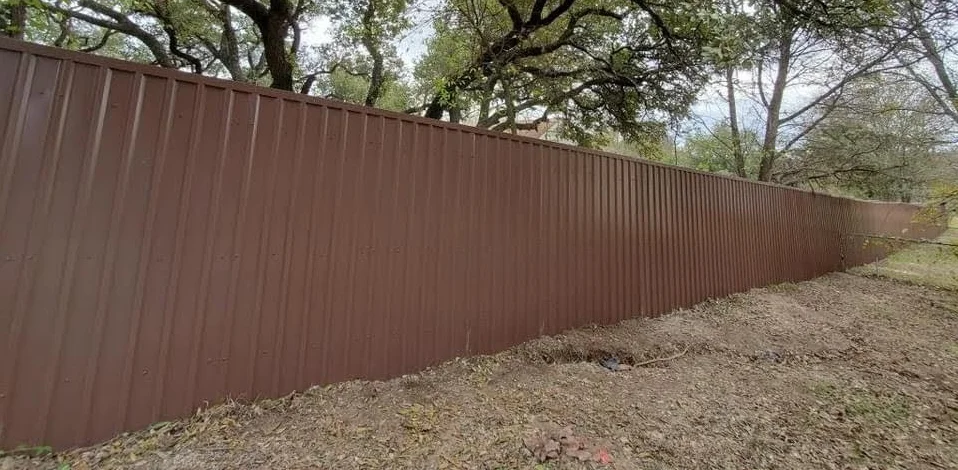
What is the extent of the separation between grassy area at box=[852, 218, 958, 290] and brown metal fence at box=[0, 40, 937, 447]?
855cm

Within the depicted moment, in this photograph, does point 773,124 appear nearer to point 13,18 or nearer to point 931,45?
point 931,45

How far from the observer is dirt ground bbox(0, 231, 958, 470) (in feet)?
6.38

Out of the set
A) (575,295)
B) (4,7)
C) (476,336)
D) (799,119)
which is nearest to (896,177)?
(799,119)

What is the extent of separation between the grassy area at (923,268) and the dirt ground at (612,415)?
5724mm

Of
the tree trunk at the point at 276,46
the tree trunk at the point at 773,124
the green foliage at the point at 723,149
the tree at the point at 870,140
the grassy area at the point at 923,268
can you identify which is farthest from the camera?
the green foliage at the point at 723,149

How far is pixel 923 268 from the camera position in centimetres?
949

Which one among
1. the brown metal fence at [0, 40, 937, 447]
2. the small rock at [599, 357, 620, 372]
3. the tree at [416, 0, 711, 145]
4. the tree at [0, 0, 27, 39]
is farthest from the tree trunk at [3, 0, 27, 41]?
the small rock at [599, 357, 620, 372]

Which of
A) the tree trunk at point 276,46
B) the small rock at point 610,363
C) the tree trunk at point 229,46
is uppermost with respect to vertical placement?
the tree trunk at point 229,46

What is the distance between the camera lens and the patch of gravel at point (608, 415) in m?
1.94

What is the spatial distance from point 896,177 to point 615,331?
13.9 m

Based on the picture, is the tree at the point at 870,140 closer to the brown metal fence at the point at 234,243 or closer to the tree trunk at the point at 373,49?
the brown metal fence at the point at 234,243

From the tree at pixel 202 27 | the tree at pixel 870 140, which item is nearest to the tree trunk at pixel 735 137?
the tree at pixel 870 140

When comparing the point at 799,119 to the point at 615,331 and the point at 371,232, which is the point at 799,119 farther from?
the point at 371,232

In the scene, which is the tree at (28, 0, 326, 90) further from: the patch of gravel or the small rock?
the small rock
